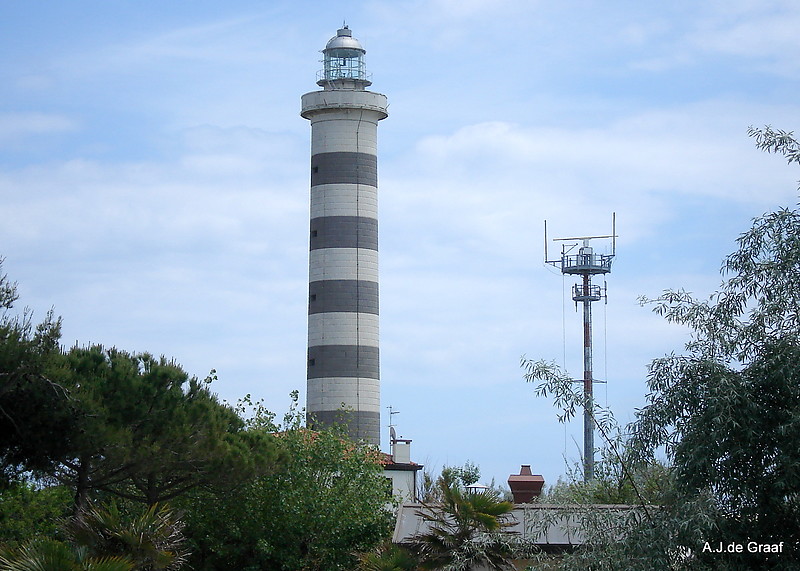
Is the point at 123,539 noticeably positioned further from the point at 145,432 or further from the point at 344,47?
the point at 344,47

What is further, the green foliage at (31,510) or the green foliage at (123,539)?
the green foliage at (31,510)

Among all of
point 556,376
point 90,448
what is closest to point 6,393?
point 90,448

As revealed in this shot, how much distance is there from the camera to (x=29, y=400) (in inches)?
874

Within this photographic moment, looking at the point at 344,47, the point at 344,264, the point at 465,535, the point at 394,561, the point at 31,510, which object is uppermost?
the point at 344,47

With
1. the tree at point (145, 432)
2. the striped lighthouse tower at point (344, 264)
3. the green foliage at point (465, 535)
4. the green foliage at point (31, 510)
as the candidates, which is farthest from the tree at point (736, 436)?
the striped lighthouse tower at point (344, 264)

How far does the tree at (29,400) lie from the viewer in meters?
21.8

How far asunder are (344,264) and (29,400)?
2269 centimetres

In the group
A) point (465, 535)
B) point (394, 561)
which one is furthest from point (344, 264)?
point (465, 535)

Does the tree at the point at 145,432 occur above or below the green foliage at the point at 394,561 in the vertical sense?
above

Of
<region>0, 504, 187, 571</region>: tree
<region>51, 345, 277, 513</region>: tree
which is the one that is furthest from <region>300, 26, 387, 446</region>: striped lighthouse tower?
<region>0, 504, 187, 571</region>: tree

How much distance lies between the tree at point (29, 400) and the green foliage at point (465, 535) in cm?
685

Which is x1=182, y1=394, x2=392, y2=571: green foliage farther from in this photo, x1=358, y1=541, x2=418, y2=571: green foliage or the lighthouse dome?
the lighthouse dome

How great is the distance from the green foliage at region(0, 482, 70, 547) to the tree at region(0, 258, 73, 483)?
11.2 feet

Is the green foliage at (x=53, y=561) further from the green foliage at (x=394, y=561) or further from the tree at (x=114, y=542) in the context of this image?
the green foliage at (x=394, y=561)
